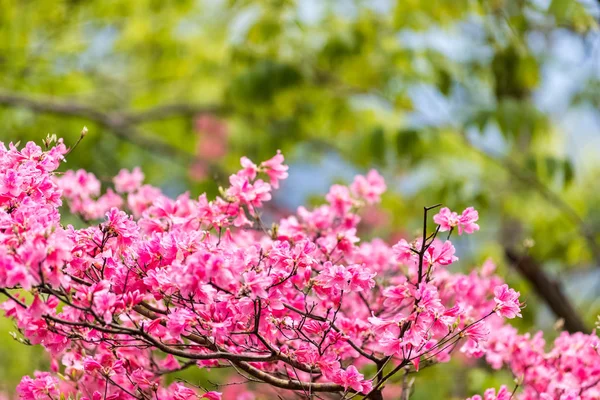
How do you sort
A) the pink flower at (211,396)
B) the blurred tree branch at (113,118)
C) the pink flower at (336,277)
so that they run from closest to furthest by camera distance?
1. the pink flower at (336,277)
2. the pink flower at (211,396)
3. the blurred tree branch at (113,118)

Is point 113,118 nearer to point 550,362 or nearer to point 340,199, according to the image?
point 340,199

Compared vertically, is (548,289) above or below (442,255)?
above

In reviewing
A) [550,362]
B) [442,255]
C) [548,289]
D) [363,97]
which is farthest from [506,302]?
[363,97]

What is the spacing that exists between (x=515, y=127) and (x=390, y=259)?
131 cm

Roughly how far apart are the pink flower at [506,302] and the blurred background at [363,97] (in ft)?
2.29

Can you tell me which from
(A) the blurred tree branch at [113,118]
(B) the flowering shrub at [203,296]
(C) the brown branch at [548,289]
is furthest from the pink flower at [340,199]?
(A) the blurred tree branch at [113,118]

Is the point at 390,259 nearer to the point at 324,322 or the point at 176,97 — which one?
the point at 324,322

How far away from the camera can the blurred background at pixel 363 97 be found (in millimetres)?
3578

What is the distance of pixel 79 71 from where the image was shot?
5.99 metres

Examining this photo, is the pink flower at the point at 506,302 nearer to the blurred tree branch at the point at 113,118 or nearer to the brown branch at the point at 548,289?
the brown branch at the point at 548,289

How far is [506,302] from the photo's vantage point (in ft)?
5.31

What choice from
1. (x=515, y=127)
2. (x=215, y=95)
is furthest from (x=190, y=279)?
(x=215, y=95)

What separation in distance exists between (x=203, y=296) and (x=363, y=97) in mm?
4331

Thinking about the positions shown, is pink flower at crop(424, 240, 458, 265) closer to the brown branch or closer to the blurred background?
the blurred background
